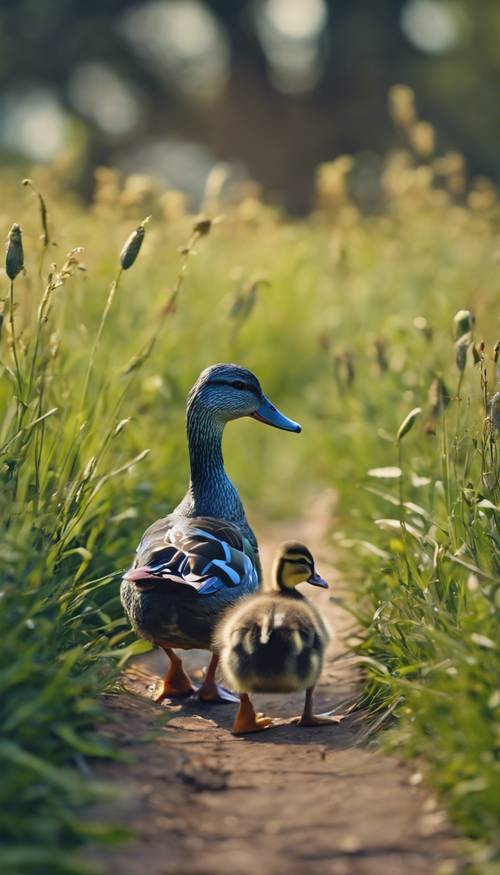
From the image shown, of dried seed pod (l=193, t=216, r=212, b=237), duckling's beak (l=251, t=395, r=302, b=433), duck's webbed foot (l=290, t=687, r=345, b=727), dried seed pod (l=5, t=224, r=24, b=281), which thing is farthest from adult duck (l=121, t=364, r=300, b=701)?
dried seed pod (l=5, t=224, r=24, b=281)

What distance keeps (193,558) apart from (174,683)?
0.69 meters

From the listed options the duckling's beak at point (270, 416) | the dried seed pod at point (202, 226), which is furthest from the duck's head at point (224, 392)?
the dried seed pod at point (202, 226)

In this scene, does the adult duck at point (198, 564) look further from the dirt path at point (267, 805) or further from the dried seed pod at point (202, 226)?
the dried seed pod at point (202, 226)

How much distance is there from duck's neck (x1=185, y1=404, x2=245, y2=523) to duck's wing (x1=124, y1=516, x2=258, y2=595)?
328mm

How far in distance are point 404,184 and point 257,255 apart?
2.58 m

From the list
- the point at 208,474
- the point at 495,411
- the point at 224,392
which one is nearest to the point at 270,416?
the point at 224,392

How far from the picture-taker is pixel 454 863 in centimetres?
308

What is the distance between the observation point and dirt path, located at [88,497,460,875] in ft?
10.3

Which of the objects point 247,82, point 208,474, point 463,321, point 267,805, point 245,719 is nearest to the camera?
point 267,805

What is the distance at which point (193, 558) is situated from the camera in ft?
14.4

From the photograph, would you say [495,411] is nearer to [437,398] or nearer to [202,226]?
[437,398]

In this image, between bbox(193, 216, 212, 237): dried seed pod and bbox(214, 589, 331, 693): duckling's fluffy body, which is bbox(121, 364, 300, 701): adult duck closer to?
bbox(214, 589, 331, 693): duckling's fluffy body

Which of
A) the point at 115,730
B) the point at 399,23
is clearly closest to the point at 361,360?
the point at 115,730

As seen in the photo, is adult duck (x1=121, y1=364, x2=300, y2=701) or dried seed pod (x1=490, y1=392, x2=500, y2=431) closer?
dried seed pod (x1=490, y1=392, x2=500, y2=431)
